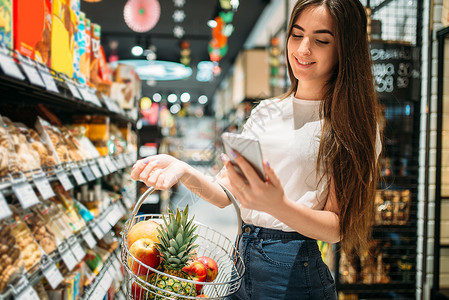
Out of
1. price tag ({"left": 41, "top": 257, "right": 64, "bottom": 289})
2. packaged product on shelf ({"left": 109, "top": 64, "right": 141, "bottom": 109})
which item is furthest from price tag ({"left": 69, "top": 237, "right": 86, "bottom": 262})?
packaged product on shelf ({"left": 109, "top": 64, "right": 141, "bottom": 109})

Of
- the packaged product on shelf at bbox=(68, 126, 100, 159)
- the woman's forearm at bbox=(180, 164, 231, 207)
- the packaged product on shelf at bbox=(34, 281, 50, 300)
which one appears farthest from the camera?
the packaged product on shelf at bbox=(68, 126, 100, 159)

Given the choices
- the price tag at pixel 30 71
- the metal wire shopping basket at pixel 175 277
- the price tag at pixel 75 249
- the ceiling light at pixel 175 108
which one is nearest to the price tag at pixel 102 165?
the price tag at pixel 75 249

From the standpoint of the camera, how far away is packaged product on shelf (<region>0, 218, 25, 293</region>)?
1.37 meters

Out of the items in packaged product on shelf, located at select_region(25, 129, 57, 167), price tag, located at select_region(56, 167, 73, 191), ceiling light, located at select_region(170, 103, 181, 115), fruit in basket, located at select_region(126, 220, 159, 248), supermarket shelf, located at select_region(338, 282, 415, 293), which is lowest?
supermarket shelf, located at select_region(338, 282, 415, 293)

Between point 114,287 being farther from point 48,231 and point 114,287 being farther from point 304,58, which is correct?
point 304,58

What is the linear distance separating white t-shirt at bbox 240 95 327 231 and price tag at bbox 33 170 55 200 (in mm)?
818

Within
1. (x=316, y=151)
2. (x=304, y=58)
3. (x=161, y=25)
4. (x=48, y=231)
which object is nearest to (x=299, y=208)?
(x=316, y=151)

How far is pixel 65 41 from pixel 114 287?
66.6 inches

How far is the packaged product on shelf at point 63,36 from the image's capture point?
1.88m

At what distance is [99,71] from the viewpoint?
2.80 m

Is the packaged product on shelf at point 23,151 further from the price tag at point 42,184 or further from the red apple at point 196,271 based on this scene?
the red apple at point 196,271

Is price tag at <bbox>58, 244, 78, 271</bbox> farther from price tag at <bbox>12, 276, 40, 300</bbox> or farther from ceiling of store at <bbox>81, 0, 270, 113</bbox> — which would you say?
ceiling of store at <bbox>81, 0, 270, 113</bbox>

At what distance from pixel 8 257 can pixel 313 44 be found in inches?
50.7

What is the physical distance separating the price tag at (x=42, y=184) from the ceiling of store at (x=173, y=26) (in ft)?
18.2
